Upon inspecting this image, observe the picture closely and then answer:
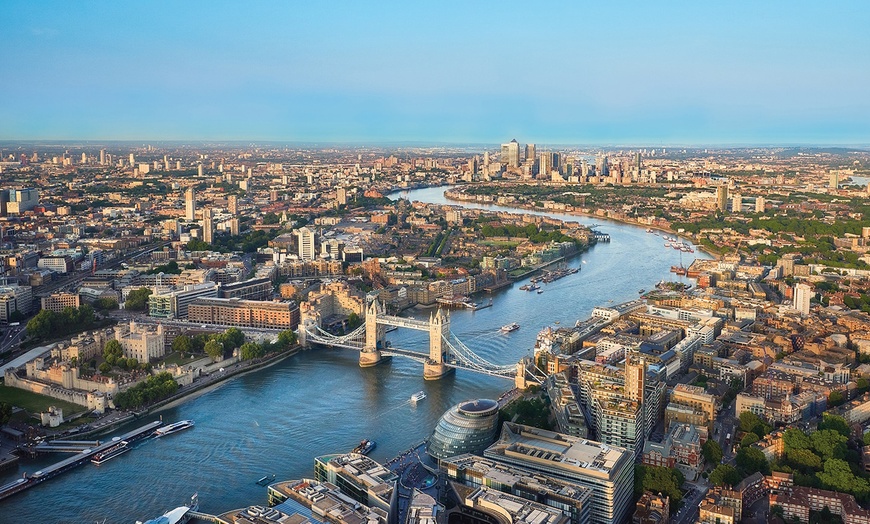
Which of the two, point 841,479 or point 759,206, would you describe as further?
point 759,206

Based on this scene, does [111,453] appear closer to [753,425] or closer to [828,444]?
[753,425]

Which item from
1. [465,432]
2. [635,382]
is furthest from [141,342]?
[635,382]

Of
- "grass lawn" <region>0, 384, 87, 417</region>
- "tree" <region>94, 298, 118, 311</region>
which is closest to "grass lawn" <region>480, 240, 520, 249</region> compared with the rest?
"tree" <region>94, 298, 118, 311</region>

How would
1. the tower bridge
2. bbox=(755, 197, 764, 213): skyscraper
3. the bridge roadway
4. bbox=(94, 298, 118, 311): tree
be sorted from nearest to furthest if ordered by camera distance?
the tower bridge, the bridge roadway, bbox=(94, 298, 118, 311): tree, bbox=(755, 197, 764, 213): skyscraper

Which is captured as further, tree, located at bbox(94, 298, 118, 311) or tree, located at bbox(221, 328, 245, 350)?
tree, located at bbox(94, 298, 118, 311)

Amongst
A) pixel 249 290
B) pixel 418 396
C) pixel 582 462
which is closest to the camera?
pixel 582 462

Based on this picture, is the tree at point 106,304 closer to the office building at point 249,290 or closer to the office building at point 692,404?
the office building at point 249,290

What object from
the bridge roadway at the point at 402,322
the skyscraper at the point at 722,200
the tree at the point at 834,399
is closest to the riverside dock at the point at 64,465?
the bridge roadway at the point at 402,322

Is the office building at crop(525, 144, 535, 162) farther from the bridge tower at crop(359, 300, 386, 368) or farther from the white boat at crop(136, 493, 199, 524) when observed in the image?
the white boat at crop(136, 493, 199, 524)
